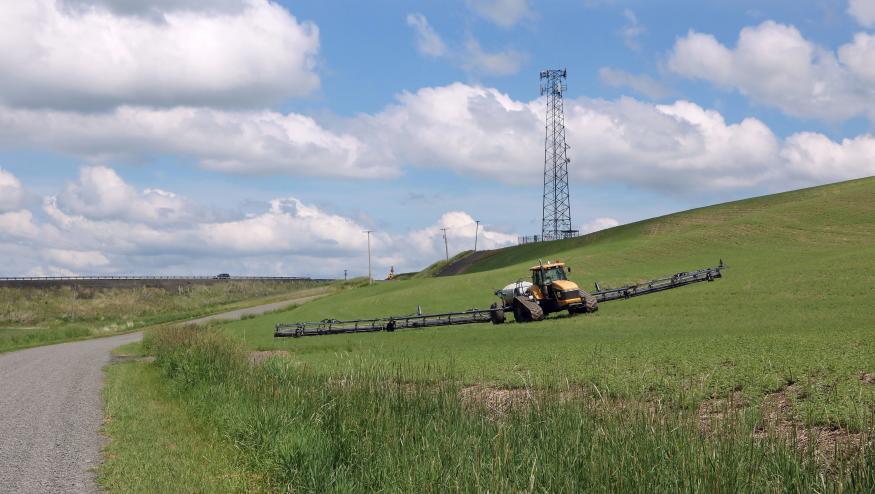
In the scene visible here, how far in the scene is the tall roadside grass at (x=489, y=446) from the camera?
28.9 ft

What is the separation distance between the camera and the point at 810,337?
23.1m

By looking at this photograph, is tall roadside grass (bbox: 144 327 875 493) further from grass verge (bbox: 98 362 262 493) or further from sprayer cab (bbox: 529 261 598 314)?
sprayer cab (bbox: 529 261 598 314)

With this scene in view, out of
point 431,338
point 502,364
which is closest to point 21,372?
point 431,338

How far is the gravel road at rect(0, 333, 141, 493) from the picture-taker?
44.2ft

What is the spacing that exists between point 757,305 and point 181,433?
2995 cm

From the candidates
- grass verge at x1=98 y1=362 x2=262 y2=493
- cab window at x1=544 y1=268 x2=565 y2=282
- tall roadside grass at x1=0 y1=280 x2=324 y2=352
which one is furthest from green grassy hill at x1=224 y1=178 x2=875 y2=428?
tall roadside grass at x1=0 y1=280 x2=324 y2=352

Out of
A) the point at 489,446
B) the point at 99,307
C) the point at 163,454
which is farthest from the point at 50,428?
the point at 99,307

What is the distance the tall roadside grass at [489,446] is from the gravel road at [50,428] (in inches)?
114

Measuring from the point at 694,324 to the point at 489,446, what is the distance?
81.1 ft

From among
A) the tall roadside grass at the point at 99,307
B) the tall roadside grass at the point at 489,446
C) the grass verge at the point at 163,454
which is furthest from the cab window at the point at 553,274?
the tall roadside grass at the point at 99,307

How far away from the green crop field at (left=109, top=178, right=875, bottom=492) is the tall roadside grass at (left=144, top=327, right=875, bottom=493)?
40 mm

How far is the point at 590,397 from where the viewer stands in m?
11.8

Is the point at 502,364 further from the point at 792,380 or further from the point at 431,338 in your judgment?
the point at 431,338

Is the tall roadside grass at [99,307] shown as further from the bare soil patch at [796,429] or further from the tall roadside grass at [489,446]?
the bare soil patch at [796,429]
